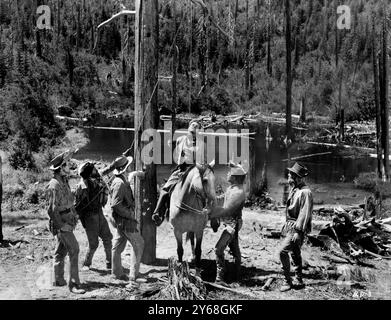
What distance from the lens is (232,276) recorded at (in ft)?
28.4

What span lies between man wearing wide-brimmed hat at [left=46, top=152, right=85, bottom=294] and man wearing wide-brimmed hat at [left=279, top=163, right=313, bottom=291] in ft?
9.86

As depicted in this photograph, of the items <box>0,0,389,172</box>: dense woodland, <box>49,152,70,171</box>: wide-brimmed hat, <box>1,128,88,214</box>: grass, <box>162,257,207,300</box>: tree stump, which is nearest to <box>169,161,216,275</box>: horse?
<box>162,257,207,300</box>: tree stump

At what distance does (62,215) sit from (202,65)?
32.3 m

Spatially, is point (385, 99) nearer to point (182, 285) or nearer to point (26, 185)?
point (26, 185)

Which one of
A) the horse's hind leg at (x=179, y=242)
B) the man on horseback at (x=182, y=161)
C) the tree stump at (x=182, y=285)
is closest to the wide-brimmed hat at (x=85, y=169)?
the man on horseback at (x=182, y=161)

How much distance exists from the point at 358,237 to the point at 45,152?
17.0 metres

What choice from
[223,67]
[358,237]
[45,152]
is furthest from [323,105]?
[358,237]

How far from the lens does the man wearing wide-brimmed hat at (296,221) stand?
26.1 feet

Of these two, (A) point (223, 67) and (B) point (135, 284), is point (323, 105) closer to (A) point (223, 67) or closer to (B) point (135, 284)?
(A) point (223, 67)

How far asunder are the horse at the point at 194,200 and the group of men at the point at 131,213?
184mm

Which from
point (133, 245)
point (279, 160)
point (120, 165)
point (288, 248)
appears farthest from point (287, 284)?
point (279, 160)

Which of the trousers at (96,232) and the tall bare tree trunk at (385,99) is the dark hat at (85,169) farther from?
the tall bare tree trunk at (385,99)

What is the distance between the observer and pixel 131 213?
8.12 meters

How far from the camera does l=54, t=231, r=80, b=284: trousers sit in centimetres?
774
